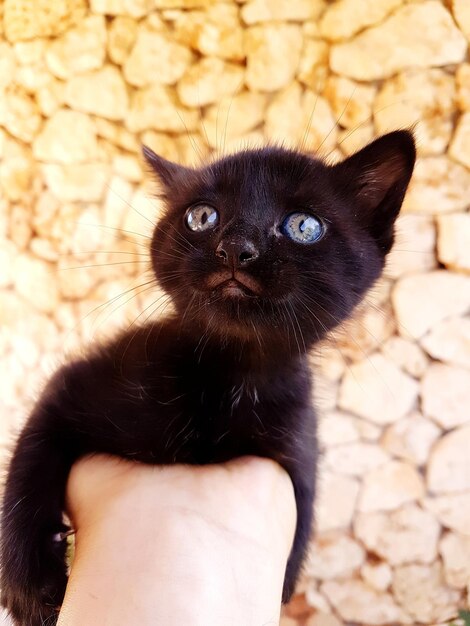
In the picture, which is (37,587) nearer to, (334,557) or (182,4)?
(334,557)

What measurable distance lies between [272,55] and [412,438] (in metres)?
1.31

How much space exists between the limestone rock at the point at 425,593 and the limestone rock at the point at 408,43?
63.3 inches

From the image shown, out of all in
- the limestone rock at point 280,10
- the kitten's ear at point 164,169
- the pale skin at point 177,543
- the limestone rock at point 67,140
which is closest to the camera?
the pale skin at point 177,543

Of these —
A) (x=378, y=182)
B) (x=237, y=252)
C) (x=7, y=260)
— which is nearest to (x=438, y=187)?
(x=378, y=182)

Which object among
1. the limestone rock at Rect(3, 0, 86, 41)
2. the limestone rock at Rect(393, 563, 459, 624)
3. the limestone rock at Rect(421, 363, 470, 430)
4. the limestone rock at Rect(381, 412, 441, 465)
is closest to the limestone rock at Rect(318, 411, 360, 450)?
the limestone rock at Rect(381, 412, 441, 465)

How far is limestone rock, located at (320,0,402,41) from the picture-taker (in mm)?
1527

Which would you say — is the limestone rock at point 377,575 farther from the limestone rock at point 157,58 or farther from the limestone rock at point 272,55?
the limestone rock at point 157,58

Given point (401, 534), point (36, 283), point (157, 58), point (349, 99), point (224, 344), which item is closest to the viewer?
point (224, 344)

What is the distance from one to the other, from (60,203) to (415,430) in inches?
57.1

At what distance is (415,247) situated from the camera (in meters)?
1.65

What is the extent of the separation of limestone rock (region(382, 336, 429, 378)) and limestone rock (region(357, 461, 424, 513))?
1.09 ft

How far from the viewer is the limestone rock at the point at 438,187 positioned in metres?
1.60

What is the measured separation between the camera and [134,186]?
6.09ft

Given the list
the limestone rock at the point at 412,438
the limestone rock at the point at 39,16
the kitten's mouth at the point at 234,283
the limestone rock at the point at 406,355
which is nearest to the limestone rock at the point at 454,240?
the limestone rock at the point at 406,355
